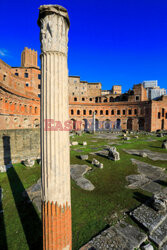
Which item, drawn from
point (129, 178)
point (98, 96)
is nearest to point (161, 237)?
point (129, 178)

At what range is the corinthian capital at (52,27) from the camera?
2.21 meters

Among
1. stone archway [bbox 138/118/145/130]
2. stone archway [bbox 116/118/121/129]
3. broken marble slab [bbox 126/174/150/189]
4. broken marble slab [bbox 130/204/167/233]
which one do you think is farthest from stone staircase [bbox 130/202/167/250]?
stone archway [bbox 116/118/121/129]

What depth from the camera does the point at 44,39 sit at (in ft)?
7.51

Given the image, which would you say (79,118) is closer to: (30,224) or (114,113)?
(114,113)

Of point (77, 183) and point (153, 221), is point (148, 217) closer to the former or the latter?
point (153, 221)

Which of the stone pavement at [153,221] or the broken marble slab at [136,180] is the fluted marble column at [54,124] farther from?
the broken marble slab at [136,180]

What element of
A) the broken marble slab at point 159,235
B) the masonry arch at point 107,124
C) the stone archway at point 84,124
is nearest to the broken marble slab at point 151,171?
the broken marble slab at point 159,235

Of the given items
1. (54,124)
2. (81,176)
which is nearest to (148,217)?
(81,176)

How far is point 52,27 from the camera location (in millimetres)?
2229

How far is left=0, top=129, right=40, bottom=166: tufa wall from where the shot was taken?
7.26m

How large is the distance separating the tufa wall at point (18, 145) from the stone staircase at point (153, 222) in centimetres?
691

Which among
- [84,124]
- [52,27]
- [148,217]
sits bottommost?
[148,217]

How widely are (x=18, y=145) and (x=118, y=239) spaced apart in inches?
284

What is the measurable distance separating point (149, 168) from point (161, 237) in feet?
14.5
